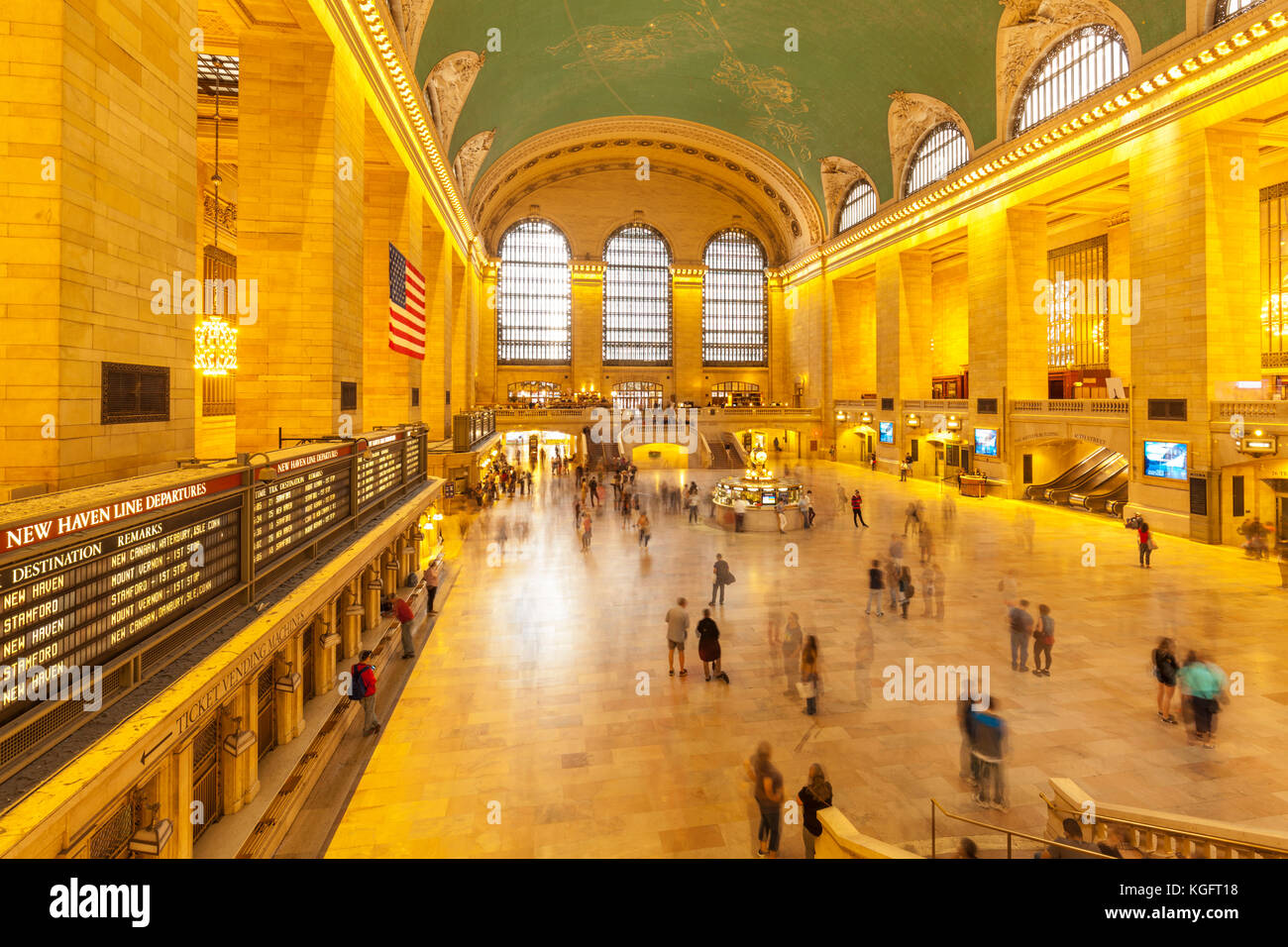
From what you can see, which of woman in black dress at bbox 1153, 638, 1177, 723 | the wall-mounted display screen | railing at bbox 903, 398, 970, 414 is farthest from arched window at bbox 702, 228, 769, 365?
woman in black dress at bbox 1153, 638, 1177, 723

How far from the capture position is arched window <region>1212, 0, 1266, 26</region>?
14227mm

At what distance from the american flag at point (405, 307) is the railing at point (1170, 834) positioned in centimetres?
1359

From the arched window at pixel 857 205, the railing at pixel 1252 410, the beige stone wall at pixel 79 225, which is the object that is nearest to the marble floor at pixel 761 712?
the railing at pixel 1252 410

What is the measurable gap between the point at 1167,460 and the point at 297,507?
19765 mm

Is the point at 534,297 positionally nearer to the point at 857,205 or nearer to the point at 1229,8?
the point at 857,205

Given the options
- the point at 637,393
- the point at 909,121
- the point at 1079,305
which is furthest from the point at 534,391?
the point at 1079,305

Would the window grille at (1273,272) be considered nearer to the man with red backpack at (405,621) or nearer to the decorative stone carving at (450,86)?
the decorative stone carving at (450,86)

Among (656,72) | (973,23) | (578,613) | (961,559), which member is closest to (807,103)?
(656,72)

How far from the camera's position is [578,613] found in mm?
10477

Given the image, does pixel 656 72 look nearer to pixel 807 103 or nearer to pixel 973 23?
pixel 807 103

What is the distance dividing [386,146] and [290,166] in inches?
227

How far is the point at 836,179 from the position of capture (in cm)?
3425

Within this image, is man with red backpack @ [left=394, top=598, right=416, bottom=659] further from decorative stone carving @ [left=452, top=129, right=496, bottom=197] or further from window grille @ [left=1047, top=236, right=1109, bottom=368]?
window grille @ [left=1047, top=236, right=1109, bottom=368]

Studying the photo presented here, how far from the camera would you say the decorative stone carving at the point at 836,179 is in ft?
108
